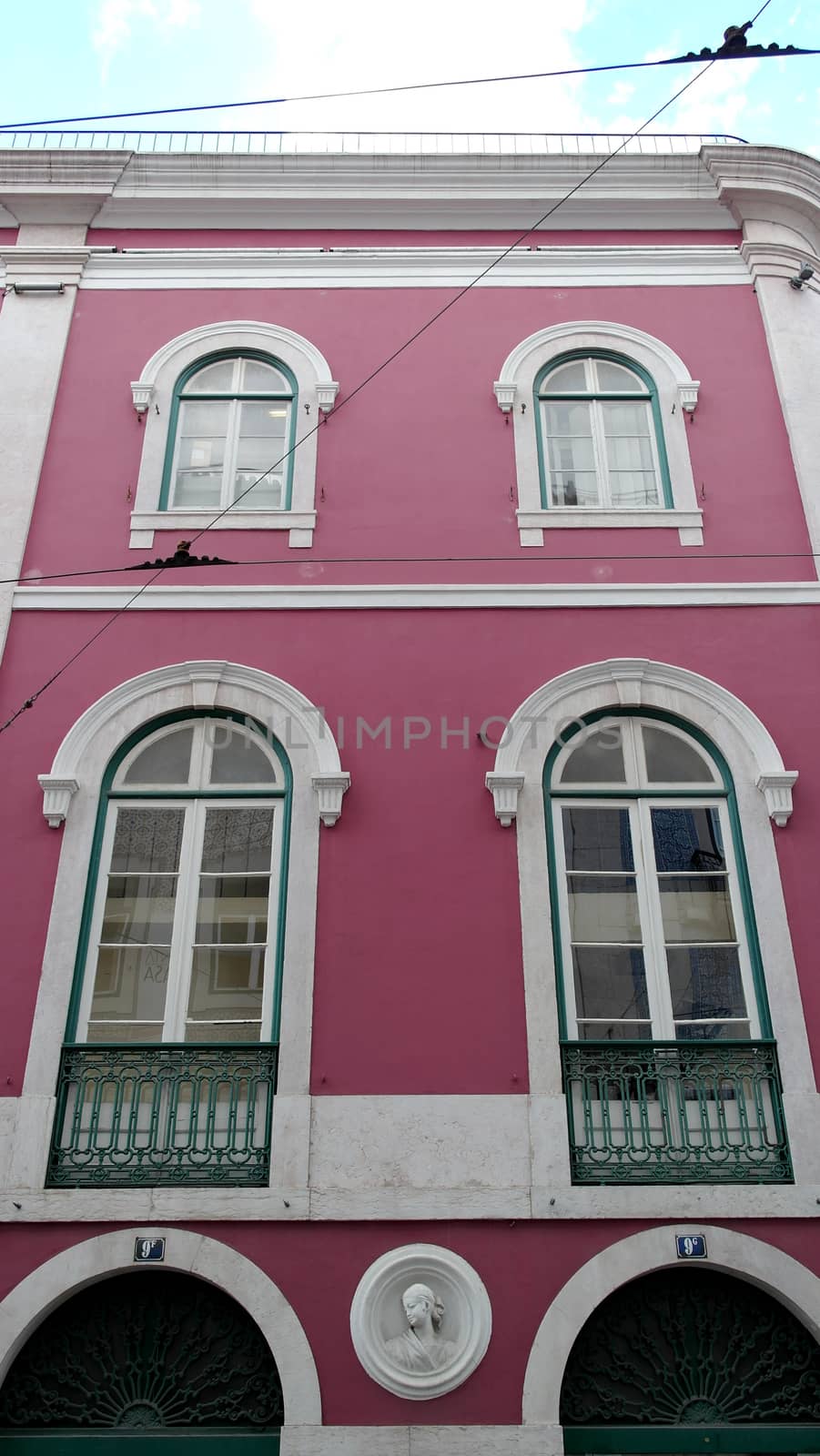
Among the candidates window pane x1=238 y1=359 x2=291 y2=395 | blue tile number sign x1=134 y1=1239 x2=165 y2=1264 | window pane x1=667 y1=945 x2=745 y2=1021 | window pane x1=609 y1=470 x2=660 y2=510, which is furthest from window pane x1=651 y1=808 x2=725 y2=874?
window pane x1=238 y1=359 x2=291 y2=395

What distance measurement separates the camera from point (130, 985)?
756 cm

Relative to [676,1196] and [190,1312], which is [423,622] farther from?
[190,1312]

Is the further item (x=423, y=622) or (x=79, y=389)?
(x=79, y=389)

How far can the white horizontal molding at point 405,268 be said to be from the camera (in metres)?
10.2

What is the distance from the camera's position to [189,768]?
827cm

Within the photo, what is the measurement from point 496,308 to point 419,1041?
19.5 feet

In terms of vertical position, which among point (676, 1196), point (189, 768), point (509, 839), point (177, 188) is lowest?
point (676, 1196)

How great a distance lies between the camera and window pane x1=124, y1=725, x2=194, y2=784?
826 cm

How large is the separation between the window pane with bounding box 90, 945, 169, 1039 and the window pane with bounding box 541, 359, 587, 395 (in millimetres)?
5255

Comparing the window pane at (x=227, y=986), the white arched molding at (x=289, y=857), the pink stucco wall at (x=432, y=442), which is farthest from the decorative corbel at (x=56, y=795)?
the pink stucco wall at (x=432, y=442)

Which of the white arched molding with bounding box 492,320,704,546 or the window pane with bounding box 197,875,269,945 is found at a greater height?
the white arched molding with bounding box 492,320,704,546

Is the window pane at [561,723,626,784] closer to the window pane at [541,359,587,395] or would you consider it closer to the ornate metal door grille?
the window pane at [541,359,587,395]

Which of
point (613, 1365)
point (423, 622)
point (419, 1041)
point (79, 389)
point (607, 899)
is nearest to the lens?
point (613, 1365)

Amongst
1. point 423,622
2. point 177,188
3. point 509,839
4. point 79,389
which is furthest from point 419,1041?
point 177,188
